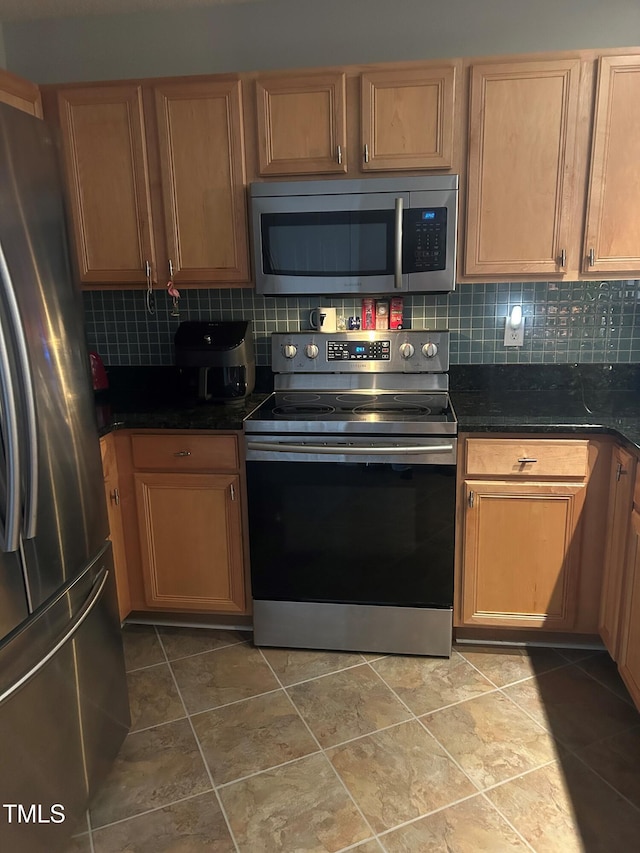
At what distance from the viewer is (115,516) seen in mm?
2316

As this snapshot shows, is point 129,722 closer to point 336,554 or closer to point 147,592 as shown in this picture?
point 147,592

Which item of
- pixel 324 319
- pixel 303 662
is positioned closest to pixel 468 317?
pixel 324 319

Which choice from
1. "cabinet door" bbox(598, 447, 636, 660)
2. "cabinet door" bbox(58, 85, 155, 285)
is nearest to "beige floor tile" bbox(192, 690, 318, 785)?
"cabinet door" bbox(598, 447, 636, 660)

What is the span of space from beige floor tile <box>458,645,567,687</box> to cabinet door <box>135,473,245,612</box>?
920 millimetres

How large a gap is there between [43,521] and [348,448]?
106 centimetres

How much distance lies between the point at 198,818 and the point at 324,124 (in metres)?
2.28

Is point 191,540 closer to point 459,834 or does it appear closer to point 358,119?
point 459,834

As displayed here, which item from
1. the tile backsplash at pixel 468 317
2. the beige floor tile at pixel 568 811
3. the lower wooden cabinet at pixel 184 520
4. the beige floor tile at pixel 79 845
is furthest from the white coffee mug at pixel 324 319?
the beige floor tile at pixel 79 845

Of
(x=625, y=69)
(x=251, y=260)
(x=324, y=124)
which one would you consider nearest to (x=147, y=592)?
(x=251, y=260)

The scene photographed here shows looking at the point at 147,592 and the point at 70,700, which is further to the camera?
the point at 147,592

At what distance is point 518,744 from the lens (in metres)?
1.84

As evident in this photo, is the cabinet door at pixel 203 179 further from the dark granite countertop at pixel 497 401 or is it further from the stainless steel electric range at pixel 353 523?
the stainless steel electric range at pixel 353 523

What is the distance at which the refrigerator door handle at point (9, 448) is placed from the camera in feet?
3.85

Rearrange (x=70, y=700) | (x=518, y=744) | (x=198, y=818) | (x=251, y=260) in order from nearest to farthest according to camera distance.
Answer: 1. (x=70, y=700)
2. (x=198, y=818)
3. (x=518, y=744)
4. (x=251, y=260)
